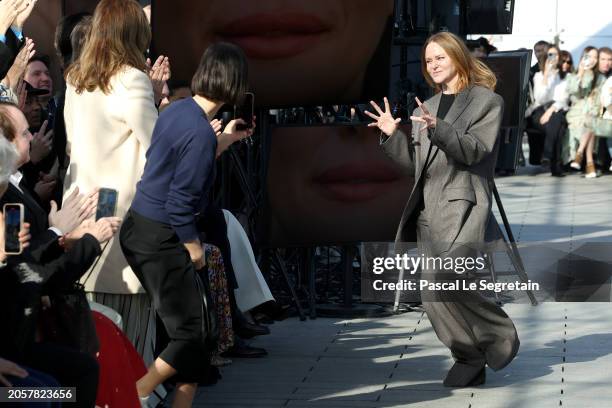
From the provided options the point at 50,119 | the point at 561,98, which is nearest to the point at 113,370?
the point at 50,119

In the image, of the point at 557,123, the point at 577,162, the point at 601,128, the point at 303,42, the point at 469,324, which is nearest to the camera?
the point at 469,324

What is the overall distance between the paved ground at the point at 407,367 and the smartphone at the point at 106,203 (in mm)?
1388

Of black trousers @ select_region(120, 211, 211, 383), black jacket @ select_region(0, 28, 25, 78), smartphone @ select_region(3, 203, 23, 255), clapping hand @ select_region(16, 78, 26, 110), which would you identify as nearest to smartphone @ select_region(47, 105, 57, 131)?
clapping hand @ select_region(16, 78, 26, 110)

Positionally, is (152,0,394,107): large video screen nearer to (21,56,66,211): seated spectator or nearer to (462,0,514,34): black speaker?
(21,56,66,211): seated spectator

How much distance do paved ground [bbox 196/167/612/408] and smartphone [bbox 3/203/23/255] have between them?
2524 millimetres

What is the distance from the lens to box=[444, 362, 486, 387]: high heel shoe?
23.2ft

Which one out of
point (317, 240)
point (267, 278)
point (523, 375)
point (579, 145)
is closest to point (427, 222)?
point (523, 375)

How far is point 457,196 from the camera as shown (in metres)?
6.93

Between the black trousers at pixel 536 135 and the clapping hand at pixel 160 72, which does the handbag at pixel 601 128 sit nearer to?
the black trousers at pixel 536 135

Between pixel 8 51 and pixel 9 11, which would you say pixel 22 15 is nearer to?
pixel 9 11

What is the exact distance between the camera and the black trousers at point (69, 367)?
4.72 m

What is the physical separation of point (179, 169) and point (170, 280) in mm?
481

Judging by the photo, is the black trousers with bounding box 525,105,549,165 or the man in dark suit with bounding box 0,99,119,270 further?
the black trousers with bounding box 525,105,549,165

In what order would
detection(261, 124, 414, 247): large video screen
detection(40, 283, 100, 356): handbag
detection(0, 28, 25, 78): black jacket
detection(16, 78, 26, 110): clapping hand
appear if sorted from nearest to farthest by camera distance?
detection(40, 283, 100, 356): handbag, detection(0, 28, 25, 78): black jacket, detection(16, 78, 26, 110): clapping hand, detection(261, 124, 414, 247): large video screen
